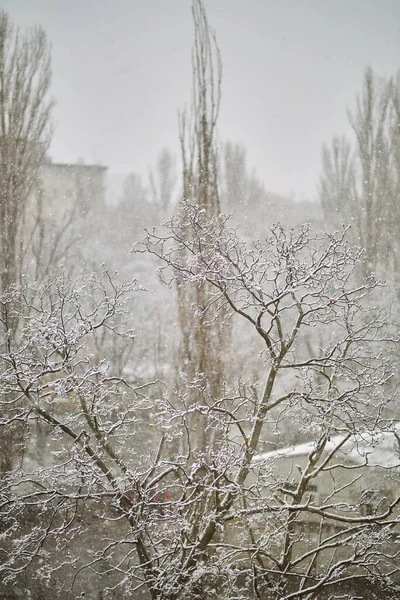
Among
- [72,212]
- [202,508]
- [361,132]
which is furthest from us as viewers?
[72,212]

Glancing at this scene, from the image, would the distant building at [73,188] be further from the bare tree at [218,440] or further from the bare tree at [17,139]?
the bare tree at [218,440]

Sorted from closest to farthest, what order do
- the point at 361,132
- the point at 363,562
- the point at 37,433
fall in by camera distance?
1. the point at 363,562
2. the point at 37,433
3. the point at 361,132

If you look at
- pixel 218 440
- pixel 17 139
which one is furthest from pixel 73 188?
pixel 218 440

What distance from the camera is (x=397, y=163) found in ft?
24.4

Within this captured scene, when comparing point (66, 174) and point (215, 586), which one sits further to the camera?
point (66, 174)

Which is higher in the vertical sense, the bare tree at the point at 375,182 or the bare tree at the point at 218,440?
the bare tree at the point at 375,182

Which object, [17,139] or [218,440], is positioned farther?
[17,139]

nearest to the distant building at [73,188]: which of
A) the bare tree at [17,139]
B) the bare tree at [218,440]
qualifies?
the bare tree at [17,139]

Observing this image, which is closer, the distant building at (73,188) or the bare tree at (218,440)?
the bare tree at (218,440)

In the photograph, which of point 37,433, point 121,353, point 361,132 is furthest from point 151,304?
point 361,132

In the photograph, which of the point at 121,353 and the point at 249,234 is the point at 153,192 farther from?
the point at 121,353

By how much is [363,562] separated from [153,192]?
287 inches

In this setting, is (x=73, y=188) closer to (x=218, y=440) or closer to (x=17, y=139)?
(x=17, y=139)

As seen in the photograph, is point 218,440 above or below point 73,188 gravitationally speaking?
below
